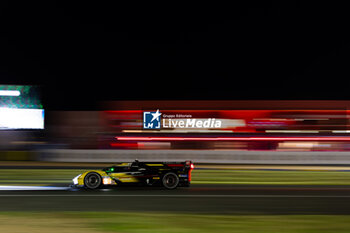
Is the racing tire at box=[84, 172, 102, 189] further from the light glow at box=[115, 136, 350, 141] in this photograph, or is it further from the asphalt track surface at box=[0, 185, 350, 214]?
the light glow at box=[115, 136, 350, 141]

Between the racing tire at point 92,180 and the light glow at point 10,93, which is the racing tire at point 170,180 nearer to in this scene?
the racing tire at point 92,180

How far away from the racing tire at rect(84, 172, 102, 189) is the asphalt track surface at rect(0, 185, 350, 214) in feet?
1.04

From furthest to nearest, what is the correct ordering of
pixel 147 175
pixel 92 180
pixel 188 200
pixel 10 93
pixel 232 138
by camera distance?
pixel 10 93 < pixel 232 138 < pixel 147 175 < pixel 92 180 < pixel 188 200

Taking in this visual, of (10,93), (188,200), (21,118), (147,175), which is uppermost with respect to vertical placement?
(10,93)

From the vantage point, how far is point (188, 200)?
10898mm

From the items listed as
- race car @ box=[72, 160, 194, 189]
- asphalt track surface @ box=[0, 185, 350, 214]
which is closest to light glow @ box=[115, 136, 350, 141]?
asphalt track surface @ box=[0, 185, 350, 214]

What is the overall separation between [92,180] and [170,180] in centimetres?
217

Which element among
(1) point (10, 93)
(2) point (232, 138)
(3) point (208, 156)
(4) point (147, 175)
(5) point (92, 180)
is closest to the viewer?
(5) point (92, 180)

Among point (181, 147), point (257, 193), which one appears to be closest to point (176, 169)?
point (257, 193)

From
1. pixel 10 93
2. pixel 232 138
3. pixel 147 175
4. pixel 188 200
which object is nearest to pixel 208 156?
pixel 232 138

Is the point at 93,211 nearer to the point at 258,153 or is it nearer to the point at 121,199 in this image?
the point at 121,199

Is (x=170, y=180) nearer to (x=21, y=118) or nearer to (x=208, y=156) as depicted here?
(x=208, y=156)

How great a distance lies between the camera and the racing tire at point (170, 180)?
1318 cm

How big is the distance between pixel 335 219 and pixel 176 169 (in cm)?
553
